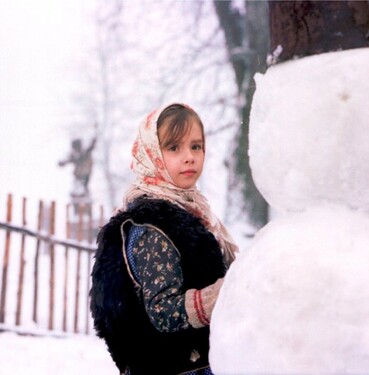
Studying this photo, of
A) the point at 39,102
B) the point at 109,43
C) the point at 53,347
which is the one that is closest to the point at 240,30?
the point at 53,347

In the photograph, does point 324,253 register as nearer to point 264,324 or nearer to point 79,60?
point 264,324

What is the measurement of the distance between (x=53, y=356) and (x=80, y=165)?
23.1ft

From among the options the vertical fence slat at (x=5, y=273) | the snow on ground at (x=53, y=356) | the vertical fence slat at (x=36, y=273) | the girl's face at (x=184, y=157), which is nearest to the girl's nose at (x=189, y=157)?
the girl's face at (x=184, y=157)

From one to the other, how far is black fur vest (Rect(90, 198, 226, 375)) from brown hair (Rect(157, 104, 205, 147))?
259 millimetres

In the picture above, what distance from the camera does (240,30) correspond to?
34.4 feet

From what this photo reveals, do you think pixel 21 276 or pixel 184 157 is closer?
pixel 184 157

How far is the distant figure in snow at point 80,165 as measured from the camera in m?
12.4

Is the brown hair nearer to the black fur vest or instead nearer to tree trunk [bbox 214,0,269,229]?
the black fur vest

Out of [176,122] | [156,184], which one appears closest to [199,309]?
[156,184]

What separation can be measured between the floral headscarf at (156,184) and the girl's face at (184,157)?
0.02 m

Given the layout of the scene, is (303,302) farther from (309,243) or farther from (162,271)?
(162,271)

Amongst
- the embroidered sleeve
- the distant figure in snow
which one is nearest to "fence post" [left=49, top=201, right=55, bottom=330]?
the embroidered sleeve

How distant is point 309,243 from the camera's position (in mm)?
1258

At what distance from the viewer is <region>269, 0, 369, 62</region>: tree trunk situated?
129 centimetres
